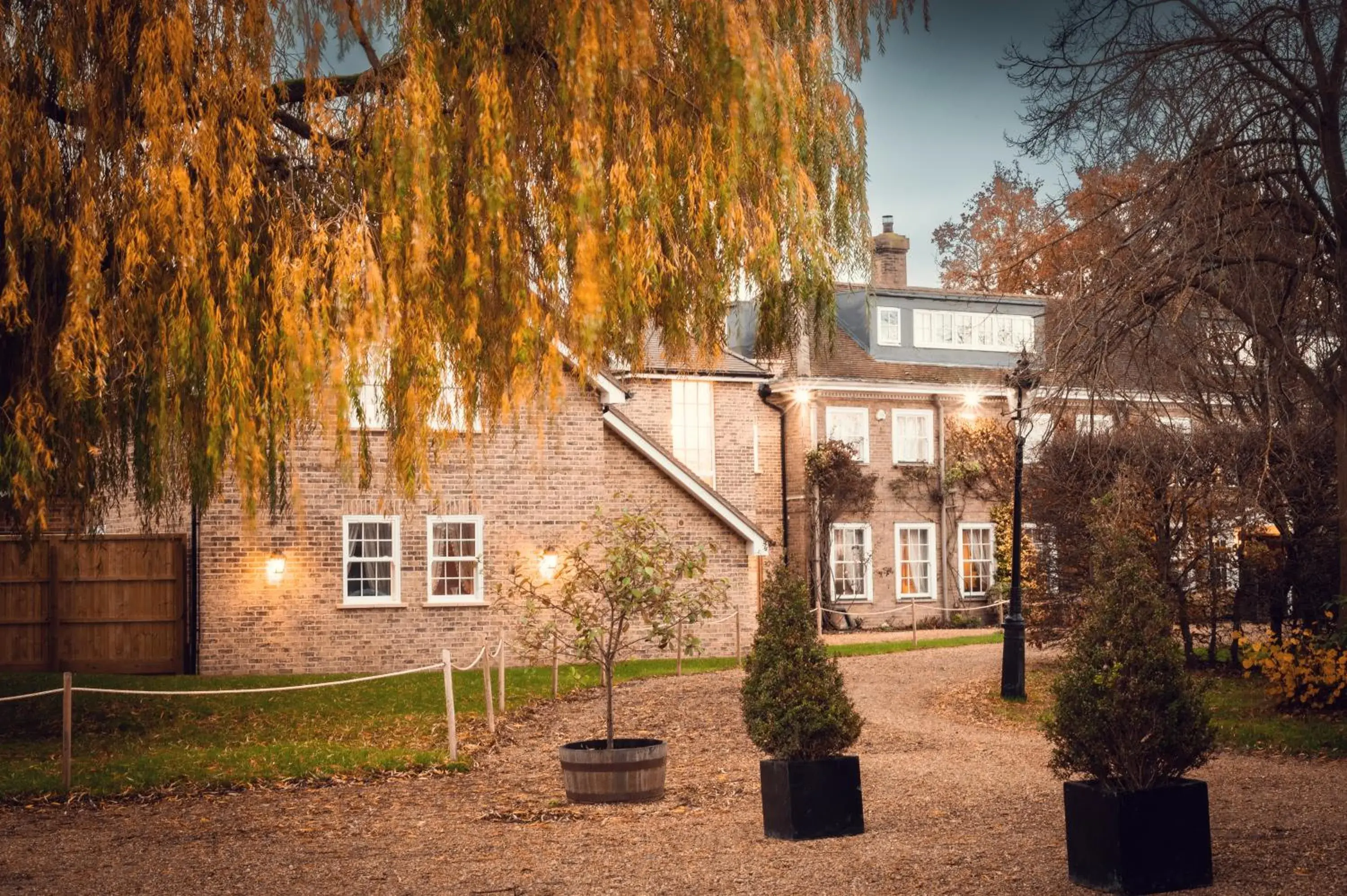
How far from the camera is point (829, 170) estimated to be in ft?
32.6

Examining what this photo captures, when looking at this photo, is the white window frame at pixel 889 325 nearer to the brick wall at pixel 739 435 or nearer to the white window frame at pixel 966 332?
the white window frame at pixel 966 332

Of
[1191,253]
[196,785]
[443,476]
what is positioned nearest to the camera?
[196,785]

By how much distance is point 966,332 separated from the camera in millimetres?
37938

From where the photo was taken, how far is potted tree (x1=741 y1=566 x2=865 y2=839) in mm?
9797

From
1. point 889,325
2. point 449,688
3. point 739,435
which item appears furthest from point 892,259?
point 449,688

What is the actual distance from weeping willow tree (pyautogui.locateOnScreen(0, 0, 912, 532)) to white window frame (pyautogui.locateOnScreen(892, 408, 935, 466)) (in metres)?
27.9

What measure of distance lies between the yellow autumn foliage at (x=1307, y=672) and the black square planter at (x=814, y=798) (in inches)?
299

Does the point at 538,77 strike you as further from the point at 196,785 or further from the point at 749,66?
the point at 196,785

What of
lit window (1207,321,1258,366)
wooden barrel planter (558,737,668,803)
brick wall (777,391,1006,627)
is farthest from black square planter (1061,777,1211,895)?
brick wall (777,391,1006,627)

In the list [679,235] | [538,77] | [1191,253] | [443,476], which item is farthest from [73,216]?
[443,476]

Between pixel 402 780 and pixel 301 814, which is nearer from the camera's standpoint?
→ pixel 301 814

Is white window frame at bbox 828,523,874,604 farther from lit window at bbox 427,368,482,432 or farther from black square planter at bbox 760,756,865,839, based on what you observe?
lit window at bbox 427,368,482,432

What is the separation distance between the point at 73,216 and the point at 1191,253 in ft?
35.8

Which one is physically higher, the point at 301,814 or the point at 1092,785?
the point at 1092,785
